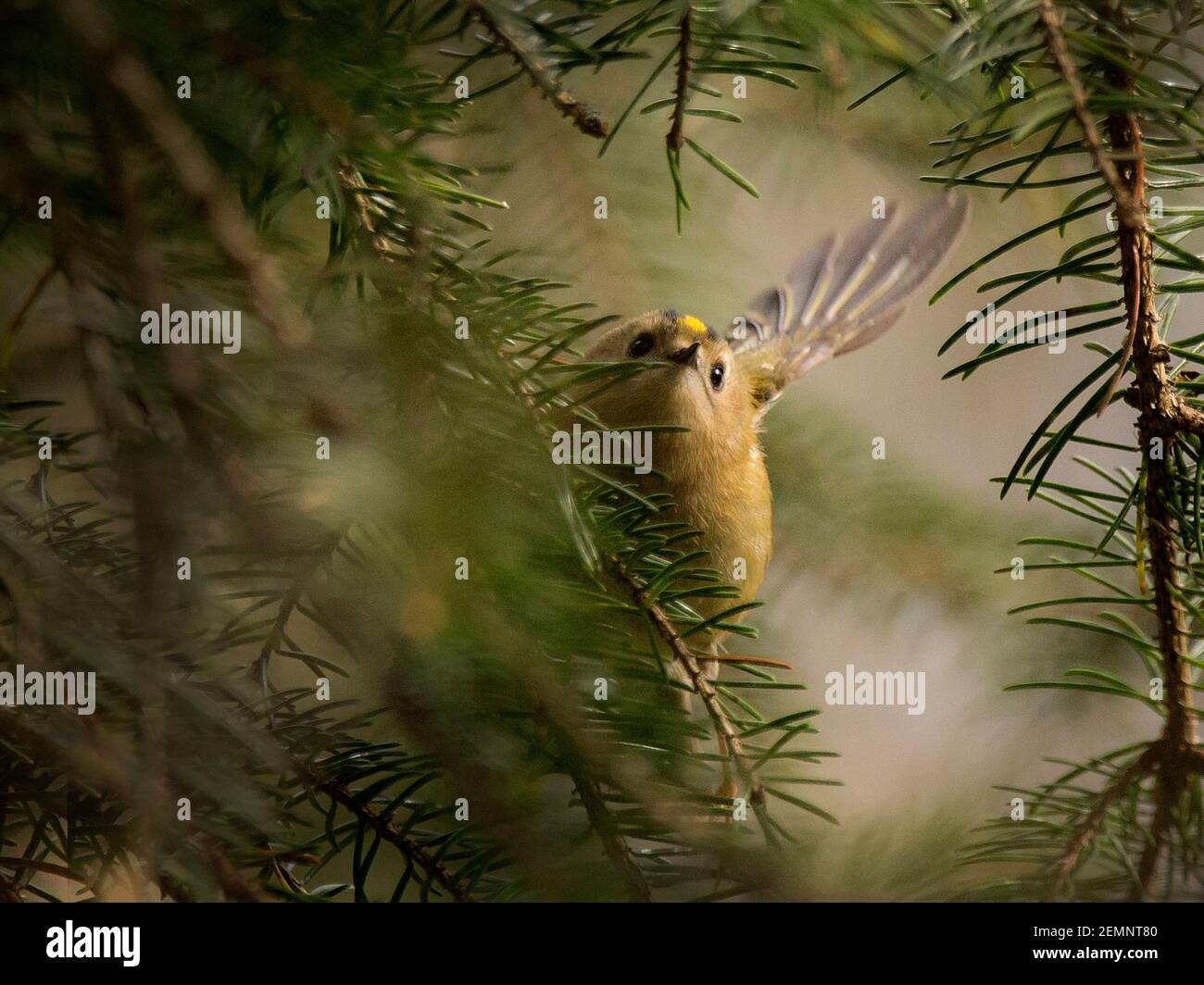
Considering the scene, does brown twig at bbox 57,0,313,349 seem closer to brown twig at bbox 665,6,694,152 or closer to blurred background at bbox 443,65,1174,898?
brown twig at bbox 665,6,694,152

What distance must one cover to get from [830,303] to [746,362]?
13 centimetres

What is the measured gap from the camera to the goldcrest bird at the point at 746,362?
0.65 m

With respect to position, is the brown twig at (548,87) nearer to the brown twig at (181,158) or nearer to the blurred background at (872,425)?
the brown twig at (181,158)

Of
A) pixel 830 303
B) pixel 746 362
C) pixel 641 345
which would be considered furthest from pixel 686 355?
pixel 830 303

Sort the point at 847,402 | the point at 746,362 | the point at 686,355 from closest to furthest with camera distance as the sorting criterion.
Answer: the point at 686,355 → the point at 746,362 → the point at 847,402

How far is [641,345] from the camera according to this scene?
688mm

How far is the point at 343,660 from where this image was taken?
1.53ft

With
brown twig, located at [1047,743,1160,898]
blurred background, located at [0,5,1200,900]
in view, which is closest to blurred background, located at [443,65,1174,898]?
blurred background, located at [0,5,1200,900]

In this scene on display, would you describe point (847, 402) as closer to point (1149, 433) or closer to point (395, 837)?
point (1149, 433)

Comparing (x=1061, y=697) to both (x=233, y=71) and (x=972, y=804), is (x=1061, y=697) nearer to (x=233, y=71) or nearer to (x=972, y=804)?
(x=972, y=804)

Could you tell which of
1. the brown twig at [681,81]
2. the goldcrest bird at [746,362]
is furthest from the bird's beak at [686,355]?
the brown twig at [681,81]

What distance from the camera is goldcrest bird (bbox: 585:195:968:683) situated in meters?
0.65

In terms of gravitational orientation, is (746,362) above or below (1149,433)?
above
